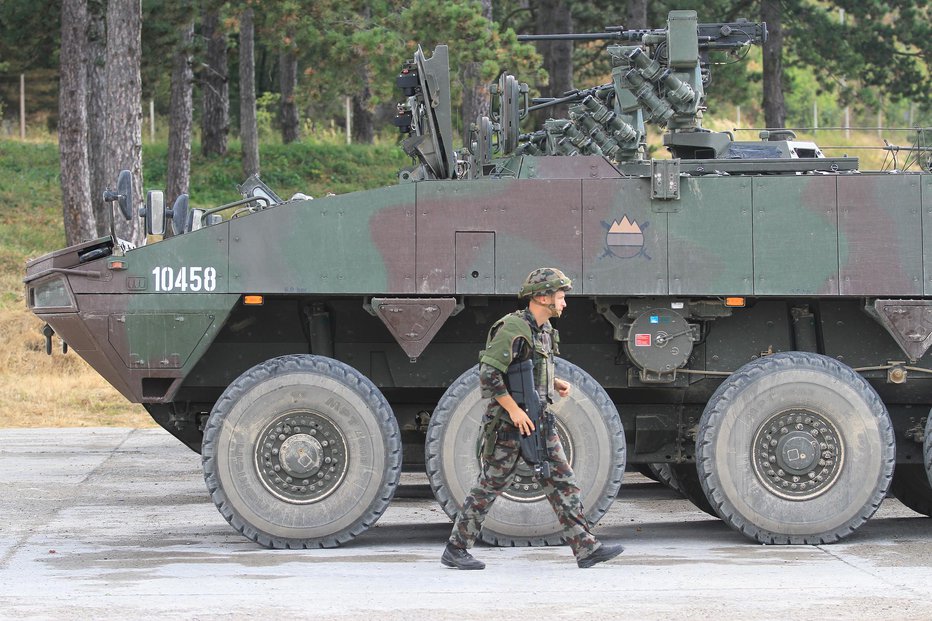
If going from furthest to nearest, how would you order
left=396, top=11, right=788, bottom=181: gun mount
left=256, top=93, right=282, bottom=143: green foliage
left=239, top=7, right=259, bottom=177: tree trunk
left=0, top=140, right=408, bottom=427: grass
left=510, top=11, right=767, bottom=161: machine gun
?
1. left=256, top=93, right=282, bottom=143: green foliage
2. left=239, top=7, right=259, bottom=177: tree trunk
3. left=0, top=140, right=408, bottom=427: grass
4. left=510, top=11, right=767, bottom=161: machine gun
5. left=396, top=11, right=788, bottom=181: gun mount

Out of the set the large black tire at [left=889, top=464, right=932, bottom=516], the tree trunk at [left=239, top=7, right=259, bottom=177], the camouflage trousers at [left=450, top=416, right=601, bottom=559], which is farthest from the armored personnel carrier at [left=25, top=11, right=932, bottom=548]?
the tree trunk at [left=239, top=7, right=259, bottom=177]

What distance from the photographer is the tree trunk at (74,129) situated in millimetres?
21688

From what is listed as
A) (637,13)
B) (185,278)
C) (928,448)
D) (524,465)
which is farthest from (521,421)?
(637,13)

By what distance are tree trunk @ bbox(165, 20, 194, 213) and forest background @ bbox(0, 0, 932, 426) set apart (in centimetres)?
4

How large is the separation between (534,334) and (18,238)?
19.5 m

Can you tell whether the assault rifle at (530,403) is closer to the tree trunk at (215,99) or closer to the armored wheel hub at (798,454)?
the armored wheel hub at (798,454)

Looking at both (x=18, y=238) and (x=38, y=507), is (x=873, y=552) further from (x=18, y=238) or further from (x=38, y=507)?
(x=18, y=238)

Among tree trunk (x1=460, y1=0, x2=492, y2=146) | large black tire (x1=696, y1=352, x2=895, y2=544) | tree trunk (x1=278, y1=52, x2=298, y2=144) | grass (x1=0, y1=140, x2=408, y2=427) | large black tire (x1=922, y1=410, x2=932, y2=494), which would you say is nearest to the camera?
large black tire (x1=696, y1=352, x2=895, y2=544)

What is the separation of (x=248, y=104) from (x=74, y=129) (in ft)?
22.6

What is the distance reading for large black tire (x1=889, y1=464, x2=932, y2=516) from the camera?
9906mm

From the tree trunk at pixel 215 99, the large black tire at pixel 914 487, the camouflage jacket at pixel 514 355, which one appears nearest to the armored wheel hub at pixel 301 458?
the camouflage jacket at pixel 514 355

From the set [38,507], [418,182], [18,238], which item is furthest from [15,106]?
[418,182]

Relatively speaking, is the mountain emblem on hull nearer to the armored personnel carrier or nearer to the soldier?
the armored personnel carrier

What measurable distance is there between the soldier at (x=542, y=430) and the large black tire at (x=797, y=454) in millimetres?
1284
